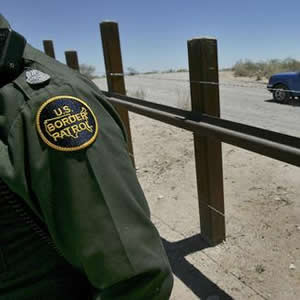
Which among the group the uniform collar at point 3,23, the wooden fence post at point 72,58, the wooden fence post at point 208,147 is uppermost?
the wooden fence post at point 72,58

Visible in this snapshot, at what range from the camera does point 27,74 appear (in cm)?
74

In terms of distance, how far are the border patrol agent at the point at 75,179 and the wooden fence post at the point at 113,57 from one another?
2771 millimetres

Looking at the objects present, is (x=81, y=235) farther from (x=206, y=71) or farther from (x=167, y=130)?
(x=167, y=130)

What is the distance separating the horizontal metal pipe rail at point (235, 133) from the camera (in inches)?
60.9

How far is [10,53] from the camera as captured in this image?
2.42 ft

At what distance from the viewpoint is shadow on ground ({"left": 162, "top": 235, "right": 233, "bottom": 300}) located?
2.35 meters

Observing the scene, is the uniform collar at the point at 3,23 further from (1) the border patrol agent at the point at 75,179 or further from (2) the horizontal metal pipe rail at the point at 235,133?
(2) the horizontal metal pipe rail at the point at 235,133

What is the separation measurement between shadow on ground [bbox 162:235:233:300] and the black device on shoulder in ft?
6.63

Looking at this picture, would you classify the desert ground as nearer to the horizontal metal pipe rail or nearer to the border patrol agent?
the horizontal metal pipe rail

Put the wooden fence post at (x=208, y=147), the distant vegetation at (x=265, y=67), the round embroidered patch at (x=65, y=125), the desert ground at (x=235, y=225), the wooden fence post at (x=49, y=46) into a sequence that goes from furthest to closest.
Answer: the distant vegetation at (x=265, y=67)
the wooden fence post at (x=49, y=46)
the desert ground at (x=235, y=225)
the wooden fence post at (x=208, y=147)
the round embroidered patch at (x=65, y=125)

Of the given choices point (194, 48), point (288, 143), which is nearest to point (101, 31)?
point (194, 48)

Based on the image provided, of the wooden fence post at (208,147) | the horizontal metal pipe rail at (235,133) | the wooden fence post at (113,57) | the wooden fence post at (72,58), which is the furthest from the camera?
the wooden fence post at (72,58)

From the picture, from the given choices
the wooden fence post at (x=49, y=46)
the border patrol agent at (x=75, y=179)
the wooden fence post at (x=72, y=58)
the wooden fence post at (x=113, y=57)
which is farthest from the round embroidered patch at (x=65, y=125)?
the wooden fence post at (x=49, y=46)

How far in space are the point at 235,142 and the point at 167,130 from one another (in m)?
4.19
